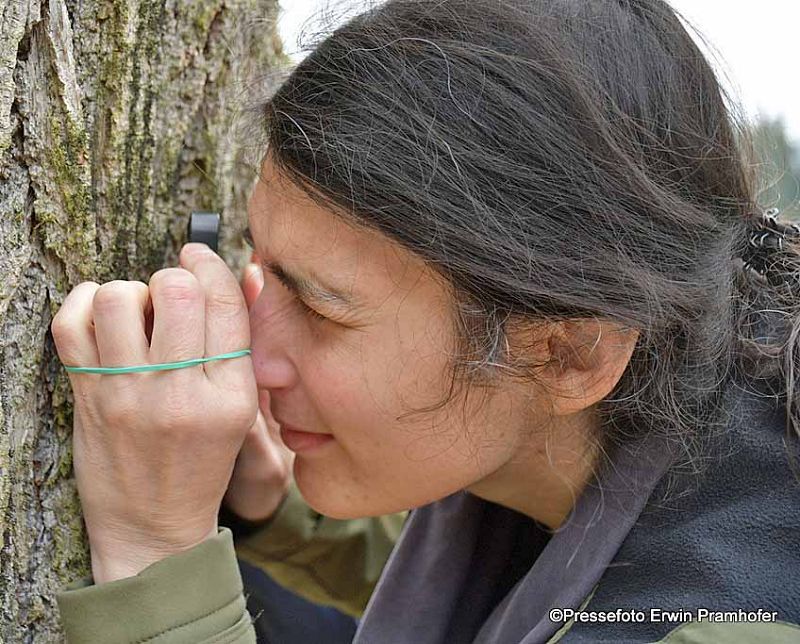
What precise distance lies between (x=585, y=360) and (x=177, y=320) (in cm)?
65

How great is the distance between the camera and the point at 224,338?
150cm

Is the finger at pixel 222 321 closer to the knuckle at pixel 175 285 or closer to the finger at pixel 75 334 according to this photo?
the knuckle at pixel 175 285

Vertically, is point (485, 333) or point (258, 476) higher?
point (485, 333)

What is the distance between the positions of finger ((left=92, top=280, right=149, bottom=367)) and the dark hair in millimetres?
334

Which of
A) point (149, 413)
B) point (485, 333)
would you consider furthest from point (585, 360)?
point (149, 413)

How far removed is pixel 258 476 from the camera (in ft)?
6.23

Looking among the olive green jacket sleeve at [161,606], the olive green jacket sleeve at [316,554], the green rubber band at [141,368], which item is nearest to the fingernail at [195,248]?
the green rubber band at [141,368]

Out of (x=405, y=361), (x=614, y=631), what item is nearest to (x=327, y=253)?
(x=405, y=361)

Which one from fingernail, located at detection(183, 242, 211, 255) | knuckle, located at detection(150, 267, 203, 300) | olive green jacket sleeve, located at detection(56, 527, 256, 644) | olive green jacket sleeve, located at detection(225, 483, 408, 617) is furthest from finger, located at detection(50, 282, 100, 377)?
olive green jacket sleeve, located at detection(225, 483, 408, 617)

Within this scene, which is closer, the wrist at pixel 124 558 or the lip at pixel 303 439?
the wrist at pixel 124 558

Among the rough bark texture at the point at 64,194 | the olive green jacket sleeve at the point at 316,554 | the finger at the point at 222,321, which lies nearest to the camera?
the rough bark texture at the point at 64,194

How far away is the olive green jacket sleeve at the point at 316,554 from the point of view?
1938mm

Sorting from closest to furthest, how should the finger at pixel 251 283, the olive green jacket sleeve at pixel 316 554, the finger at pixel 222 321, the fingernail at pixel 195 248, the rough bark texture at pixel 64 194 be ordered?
the rough bark texture at pixel 64 194 < the finger at pixel 222 321 < the fingernail at pixel 195 248 < the finger at pixel 251 283 < the olive green jacket sleeve at pixel 316 554

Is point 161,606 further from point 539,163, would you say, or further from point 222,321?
point 539,163
